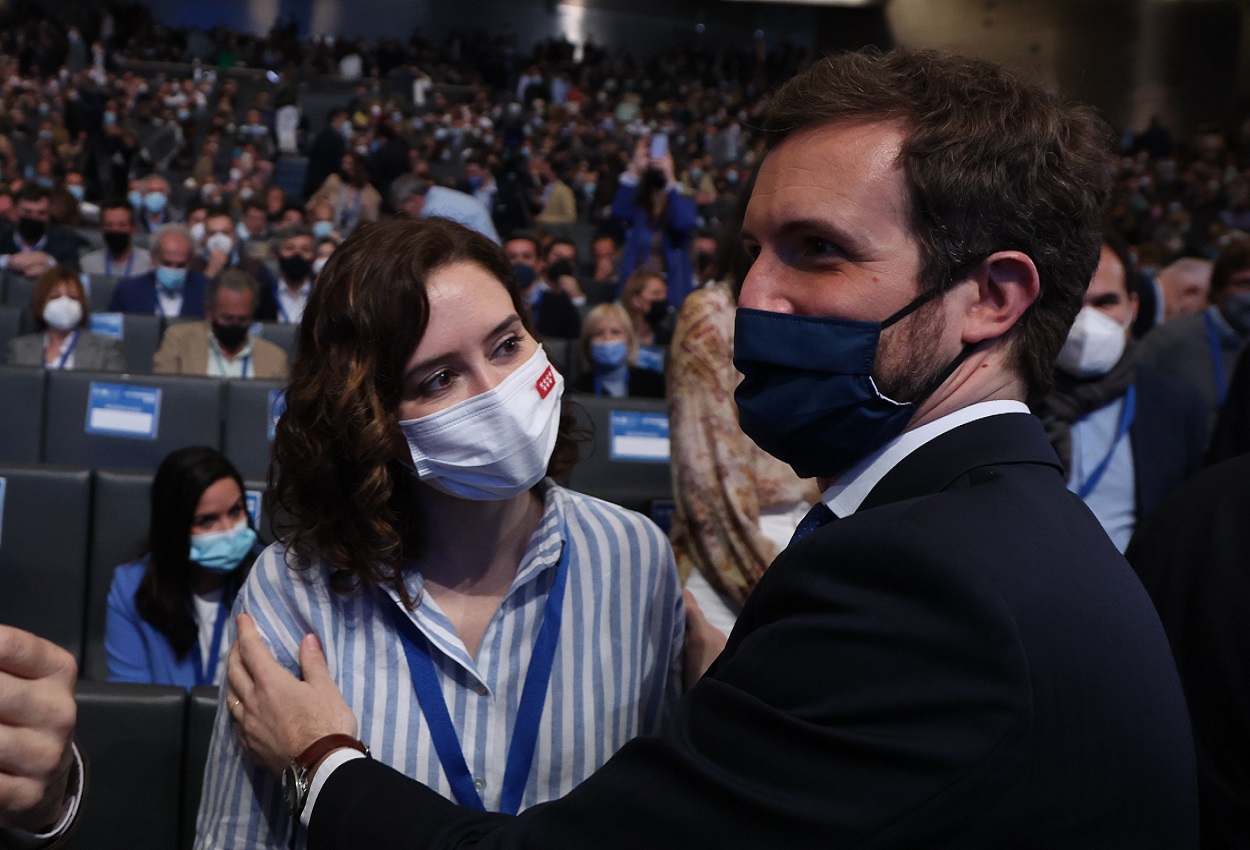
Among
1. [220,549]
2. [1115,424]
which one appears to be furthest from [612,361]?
[1115,424]

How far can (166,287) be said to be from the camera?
709 cm

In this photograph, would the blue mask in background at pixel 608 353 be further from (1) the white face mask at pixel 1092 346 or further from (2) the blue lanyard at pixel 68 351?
(1) the white face mask at pixel 1092 346

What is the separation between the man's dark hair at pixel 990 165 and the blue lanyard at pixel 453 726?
709mm

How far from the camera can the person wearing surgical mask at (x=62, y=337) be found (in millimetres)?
5656

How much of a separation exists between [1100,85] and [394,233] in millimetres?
24469

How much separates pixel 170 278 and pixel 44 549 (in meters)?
3.59

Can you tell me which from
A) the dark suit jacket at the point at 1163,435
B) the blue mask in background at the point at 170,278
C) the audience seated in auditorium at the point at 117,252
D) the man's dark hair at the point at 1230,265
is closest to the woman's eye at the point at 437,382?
the dark suit jacket at the point at 1163,435

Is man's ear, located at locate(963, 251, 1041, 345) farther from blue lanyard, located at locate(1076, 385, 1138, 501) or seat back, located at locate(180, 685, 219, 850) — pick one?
seat back, located at locate(180, 685, 219, 850)

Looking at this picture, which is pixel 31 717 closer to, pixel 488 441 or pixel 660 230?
pixel 488 441

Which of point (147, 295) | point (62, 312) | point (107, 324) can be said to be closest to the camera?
point (62, 312)

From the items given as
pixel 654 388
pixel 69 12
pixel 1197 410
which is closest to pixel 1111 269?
pixel 1197 410

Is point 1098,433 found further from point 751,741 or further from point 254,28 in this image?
point 254,28

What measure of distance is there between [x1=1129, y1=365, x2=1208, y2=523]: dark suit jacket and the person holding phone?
5.43 meters

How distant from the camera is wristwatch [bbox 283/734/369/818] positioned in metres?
1.19
